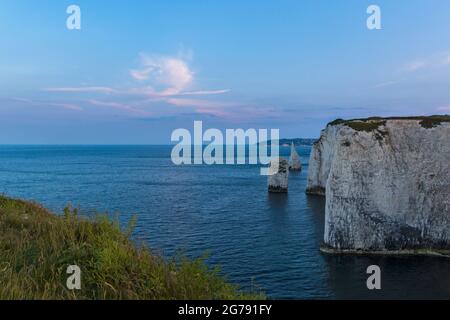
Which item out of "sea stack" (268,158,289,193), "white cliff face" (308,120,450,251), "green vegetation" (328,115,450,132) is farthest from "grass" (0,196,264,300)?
"sea stack" (268,158,289,193)

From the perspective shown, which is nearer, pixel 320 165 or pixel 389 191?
pixel 389 191

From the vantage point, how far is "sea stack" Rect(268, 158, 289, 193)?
3504 inches

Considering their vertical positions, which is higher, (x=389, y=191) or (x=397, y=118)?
(x=397, y=118)

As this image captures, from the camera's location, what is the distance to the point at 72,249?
9.40 metres

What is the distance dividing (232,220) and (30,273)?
49624 mm

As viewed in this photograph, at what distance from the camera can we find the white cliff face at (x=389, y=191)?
4169 centimetres

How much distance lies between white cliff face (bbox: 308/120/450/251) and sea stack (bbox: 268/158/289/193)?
4547cm

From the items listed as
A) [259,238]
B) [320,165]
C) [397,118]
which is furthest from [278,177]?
[397,118]

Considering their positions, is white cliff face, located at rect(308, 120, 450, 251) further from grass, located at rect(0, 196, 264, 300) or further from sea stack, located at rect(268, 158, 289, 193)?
sea stack, located at rect(268, 158, 289, 193)

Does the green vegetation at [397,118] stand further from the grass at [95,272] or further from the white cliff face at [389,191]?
the grass at [95,272]

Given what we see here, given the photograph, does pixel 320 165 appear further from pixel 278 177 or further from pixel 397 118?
pixel 397 118

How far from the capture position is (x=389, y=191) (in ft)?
139

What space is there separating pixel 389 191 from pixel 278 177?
4725cm
